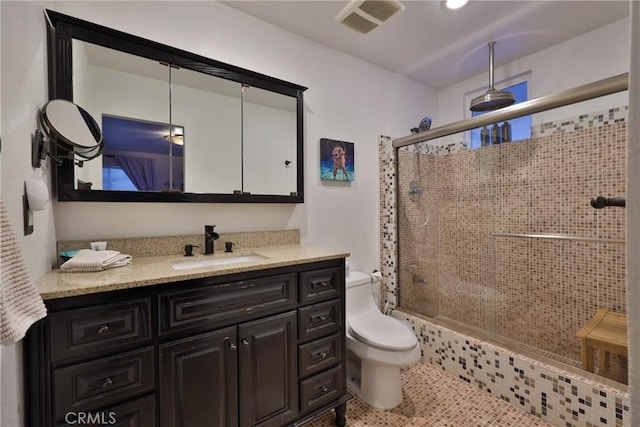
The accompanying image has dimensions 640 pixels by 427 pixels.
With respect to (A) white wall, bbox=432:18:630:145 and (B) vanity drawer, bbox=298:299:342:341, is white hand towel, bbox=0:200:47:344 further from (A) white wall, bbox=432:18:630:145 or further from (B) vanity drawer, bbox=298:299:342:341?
(A) white wall, bbox=432:18:630:145

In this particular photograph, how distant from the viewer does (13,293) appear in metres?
0.65


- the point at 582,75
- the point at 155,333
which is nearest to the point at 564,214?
the point at 582,75

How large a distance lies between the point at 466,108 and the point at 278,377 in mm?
3037

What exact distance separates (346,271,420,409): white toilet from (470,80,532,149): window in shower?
167 cm

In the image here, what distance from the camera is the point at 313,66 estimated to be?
2.28 meters

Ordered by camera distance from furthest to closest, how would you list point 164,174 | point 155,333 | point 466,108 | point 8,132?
point 466,108 < point 164,174 < point 155,333 < point 8,132

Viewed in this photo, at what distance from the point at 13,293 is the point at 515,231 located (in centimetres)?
296

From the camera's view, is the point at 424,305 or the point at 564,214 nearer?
the point at 564,214

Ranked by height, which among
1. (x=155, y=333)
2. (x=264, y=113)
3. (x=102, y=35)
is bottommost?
(x=155, y=333)

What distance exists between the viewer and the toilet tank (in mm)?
2088

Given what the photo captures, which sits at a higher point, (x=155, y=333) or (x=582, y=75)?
(x=582, y=75)

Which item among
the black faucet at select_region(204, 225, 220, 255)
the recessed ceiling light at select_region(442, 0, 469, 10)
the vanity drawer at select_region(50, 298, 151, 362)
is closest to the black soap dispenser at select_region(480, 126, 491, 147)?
the recessed ceiling light at select_region(442, 0, 469, 10)

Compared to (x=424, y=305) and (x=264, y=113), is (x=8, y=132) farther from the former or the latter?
(x=424, y=305)

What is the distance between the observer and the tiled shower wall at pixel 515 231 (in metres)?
2.03
